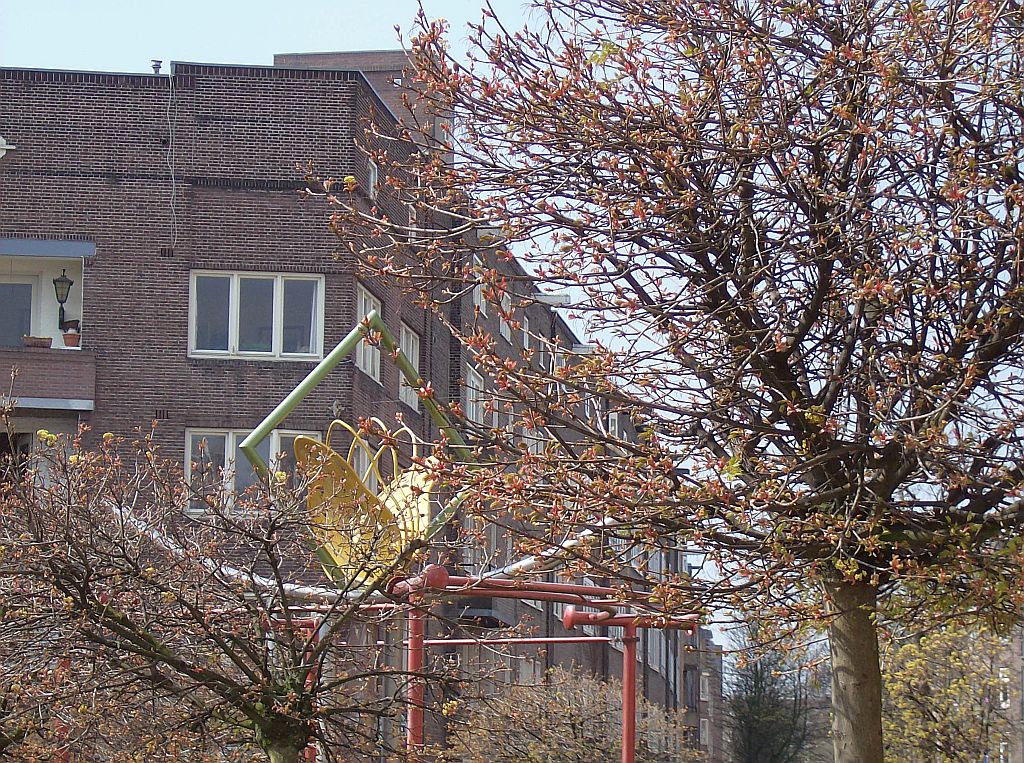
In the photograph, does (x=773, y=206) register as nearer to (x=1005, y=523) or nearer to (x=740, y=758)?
(x=1005, y=523)

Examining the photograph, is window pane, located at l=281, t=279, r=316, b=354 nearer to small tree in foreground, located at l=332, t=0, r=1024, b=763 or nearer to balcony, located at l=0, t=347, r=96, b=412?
balcony, located at l=0, t=347, r=96, b=412

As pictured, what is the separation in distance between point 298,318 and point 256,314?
805mm

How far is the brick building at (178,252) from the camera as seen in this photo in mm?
27906

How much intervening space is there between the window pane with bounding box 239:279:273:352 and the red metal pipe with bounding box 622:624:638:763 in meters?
13.7

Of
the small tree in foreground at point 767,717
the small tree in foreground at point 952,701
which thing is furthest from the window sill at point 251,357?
the small tree in foreground at point 767,717

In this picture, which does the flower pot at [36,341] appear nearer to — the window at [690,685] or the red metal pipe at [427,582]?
the red metal pipe at [427,582]

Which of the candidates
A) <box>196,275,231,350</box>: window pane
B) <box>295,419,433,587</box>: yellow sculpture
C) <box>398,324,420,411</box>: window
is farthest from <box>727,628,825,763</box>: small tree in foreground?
<box>295,419,433,587</box>: yellow sculpture

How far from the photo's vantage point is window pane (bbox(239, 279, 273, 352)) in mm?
28359

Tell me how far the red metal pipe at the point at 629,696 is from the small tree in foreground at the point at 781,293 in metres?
7.18

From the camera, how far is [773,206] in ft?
28.7

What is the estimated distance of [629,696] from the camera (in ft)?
→ 54.6

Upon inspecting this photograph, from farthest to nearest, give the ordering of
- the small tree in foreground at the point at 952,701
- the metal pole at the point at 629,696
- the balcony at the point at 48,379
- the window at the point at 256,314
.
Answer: the window at the point at 256,314 → the balcony at the point at 48,379 → the small tree in foreground at the point at 952,701 → the metal pole at the point at 629,696

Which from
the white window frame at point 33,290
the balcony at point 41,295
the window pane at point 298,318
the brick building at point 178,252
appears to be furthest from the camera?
the white window frame at point 33,290

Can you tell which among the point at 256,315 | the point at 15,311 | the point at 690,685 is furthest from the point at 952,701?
the point at 690,685
